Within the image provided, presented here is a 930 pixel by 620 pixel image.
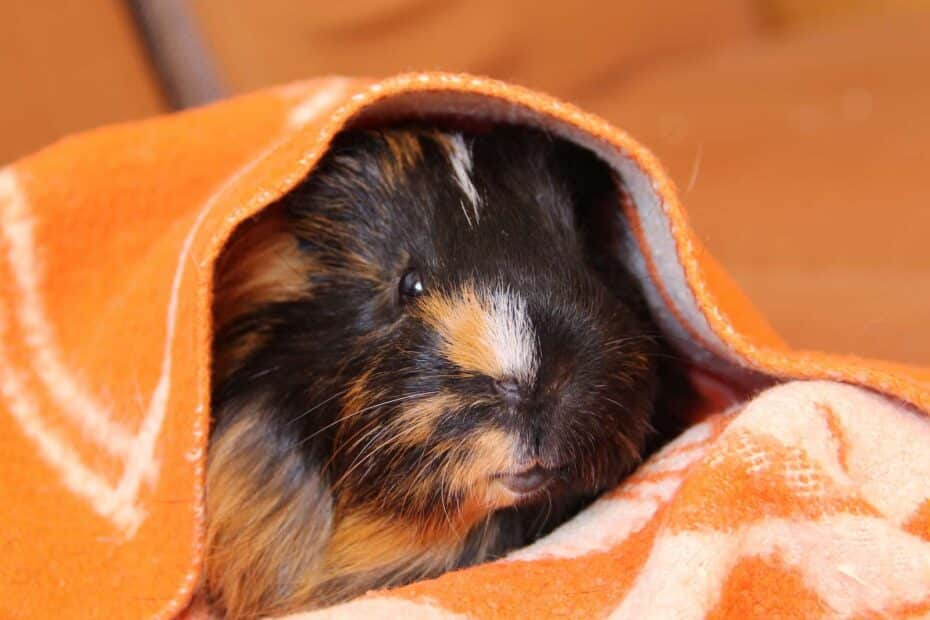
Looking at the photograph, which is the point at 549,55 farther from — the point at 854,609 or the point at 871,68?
the point at 854,609

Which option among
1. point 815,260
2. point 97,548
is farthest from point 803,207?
point 97,548

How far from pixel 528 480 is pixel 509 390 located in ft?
0.27

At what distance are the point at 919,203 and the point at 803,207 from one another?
0.58 ft

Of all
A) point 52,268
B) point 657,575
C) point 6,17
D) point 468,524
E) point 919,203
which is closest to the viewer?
point 657,575

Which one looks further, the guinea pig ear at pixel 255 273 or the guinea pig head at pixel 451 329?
the guinea pig ear at pixel 255 273

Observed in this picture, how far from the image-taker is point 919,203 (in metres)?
1.61

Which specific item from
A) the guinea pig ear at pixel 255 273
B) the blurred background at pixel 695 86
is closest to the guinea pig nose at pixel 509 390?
the guinea pig ear at pixel 255 273

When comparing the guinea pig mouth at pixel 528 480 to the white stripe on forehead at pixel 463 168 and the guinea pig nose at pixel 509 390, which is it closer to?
the guinea pig nose at pixel 509 390

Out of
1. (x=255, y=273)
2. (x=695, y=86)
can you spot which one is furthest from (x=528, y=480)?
(x=695, y=86)

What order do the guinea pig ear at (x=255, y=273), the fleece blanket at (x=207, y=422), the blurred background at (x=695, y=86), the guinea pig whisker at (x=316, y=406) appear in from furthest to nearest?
the blurred background at (x=695, y=86), the guinea pig ear at (x=255, y=273), the guinea pig whisker at (x=316, y=406), the fleece blanket at (x=207, y=422)

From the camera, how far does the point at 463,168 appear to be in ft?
2.83

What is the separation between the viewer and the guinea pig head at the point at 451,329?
71cm

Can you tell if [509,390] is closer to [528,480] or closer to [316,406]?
[528,480]

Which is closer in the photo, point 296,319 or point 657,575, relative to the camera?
point 657,575
